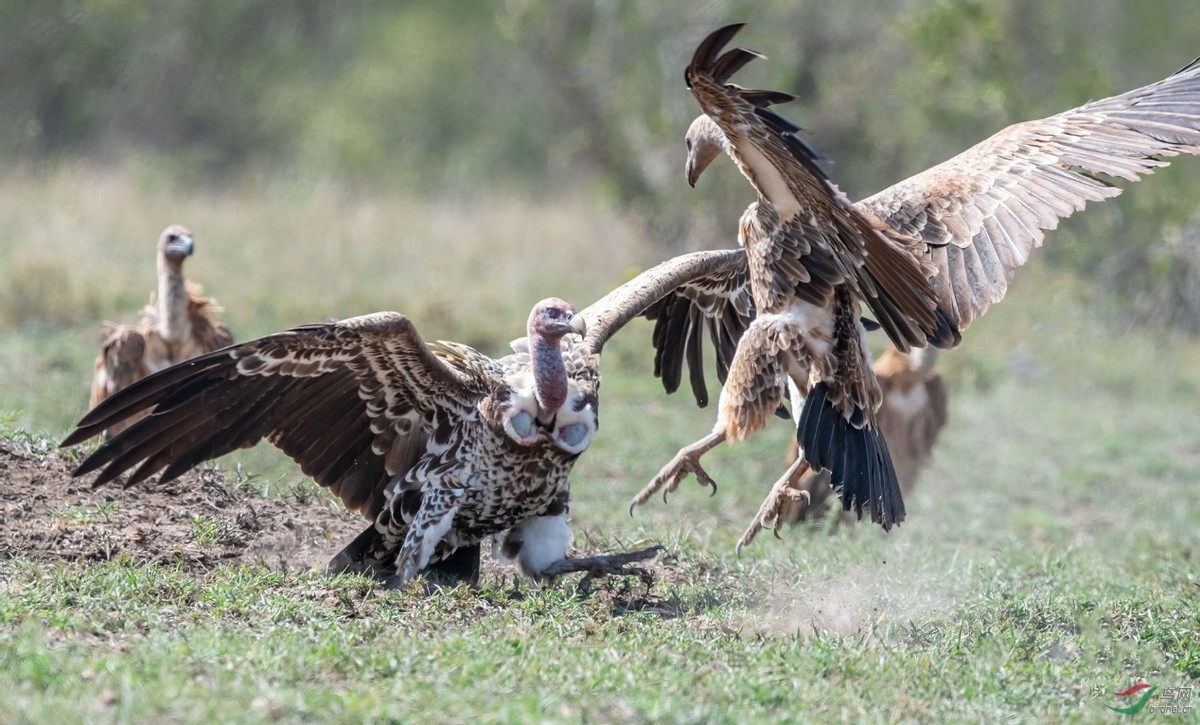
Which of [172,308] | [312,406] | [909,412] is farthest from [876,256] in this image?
[172,308]

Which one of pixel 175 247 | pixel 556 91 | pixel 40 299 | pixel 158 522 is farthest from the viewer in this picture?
pixel 556 91

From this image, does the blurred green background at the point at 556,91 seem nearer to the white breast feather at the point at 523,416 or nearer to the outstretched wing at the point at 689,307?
the outstretched wing at the point at 689,307

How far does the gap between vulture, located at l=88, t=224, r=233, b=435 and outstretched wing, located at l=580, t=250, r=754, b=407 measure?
8.64ft

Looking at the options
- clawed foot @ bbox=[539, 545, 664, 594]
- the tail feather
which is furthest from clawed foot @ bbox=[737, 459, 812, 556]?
clawed foot @ bbox=[539, 545, 664, 594]

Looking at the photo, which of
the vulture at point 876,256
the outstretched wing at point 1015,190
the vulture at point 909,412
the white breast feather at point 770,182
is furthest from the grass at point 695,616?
the white breast feather at point 770,182

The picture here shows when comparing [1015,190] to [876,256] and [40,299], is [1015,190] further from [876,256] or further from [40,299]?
[40,299]

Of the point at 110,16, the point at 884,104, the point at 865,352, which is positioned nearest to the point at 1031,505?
the point at 865,352

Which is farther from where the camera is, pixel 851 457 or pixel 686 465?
pixel 686 465

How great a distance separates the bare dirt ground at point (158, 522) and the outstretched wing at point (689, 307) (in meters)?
1.51

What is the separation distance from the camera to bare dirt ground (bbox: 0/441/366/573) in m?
5.47

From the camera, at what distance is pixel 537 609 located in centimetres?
513

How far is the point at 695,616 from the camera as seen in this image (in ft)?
17.3

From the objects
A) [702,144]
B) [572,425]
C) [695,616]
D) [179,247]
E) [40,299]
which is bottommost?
[695,616]

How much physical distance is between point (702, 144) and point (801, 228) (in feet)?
2.56
